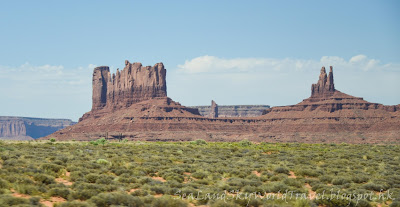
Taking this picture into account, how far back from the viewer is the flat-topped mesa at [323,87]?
617 feet

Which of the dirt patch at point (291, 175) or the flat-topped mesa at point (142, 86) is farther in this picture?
the flat-topped mesa at point (142, 86)

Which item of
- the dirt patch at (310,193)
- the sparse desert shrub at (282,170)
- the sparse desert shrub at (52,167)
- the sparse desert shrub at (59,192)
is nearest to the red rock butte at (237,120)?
the sparse desert shrub at (282,170)

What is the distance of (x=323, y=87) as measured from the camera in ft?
624

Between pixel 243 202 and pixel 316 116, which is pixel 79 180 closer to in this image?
pixel 243 202

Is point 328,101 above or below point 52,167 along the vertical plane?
above

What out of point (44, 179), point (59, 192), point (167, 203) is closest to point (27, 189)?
point (59, 192)

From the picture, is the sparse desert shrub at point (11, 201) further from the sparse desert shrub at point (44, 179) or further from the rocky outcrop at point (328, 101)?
the rocky outcrop at point (328, 101)

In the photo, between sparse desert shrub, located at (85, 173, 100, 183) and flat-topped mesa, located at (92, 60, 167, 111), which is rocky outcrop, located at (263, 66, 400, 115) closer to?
flat-topped mesa, located at (92, 60, 167, 111)

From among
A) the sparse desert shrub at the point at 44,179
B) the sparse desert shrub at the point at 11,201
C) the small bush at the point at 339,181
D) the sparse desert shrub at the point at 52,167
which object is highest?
the sparse desert shrub at the point at 52,167

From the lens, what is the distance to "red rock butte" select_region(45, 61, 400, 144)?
470ft

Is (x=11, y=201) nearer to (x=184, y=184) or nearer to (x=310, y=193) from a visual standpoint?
(x=184, y=184)

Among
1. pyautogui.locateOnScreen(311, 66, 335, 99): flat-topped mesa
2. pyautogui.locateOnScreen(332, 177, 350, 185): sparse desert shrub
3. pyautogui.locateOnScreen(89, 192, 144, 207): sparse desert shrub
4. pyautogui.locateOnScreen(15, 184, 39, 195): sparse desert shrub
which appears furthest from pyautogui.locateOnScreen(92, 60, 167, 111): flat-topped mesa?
pyautogui.locateOnScreen(89, 192, 144, 207): sparse desert shrub

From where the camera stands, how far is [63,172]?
2228 centimetres

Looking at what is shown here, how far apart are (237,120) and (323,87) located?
38.7 m
